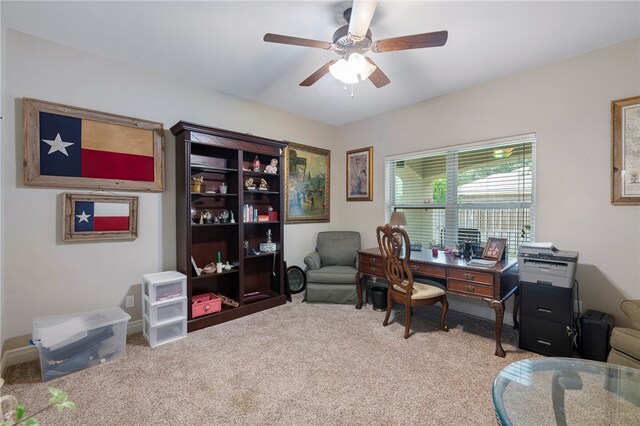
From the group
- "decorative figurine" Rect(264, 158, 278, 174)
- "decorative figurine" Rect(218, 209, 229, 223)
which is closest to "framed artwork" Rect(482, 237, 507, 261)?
"decorative figurine" Rect(264, 158, 278, 174)

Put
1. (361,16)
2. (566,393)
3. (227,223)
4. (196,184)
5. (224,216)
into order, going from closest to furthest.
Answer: (566,393)
(361,16)
(196,184)
(227,223)
(224,216)

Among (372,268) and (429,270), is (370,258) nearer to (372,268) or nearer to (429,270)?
(372,268)

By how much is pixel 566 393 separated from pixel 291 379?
1.64 meters

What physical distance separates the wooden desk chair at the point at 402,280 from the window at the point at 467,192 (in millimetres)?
966

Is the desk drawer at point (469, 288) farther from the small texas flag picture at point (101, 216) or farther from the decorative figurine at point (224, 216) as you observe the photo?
the small texas flag picture at point (101, 216)

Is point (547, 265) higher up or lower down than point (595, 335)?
higher up

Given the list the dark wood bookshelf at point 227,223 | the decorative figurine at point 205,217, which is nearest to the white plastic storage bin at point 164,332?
the dark wood bookshelf at point 227,223

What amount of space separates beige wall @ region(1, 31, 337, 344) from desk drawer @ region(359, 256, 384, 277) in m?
2.18

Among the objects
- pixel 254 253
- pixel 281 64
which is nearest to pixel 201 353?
pixel 254 253

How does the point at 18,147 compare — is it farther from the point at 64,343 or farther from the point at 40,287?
the point at 64,343

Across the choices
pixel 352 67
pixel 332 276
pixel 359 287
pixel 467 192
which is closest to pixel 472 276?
pixel 467 192

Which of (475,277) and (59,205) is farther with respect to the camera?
(475,277)

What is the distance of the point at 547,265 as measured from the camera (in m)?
2.36

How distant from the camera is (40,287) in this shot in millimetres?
2365
